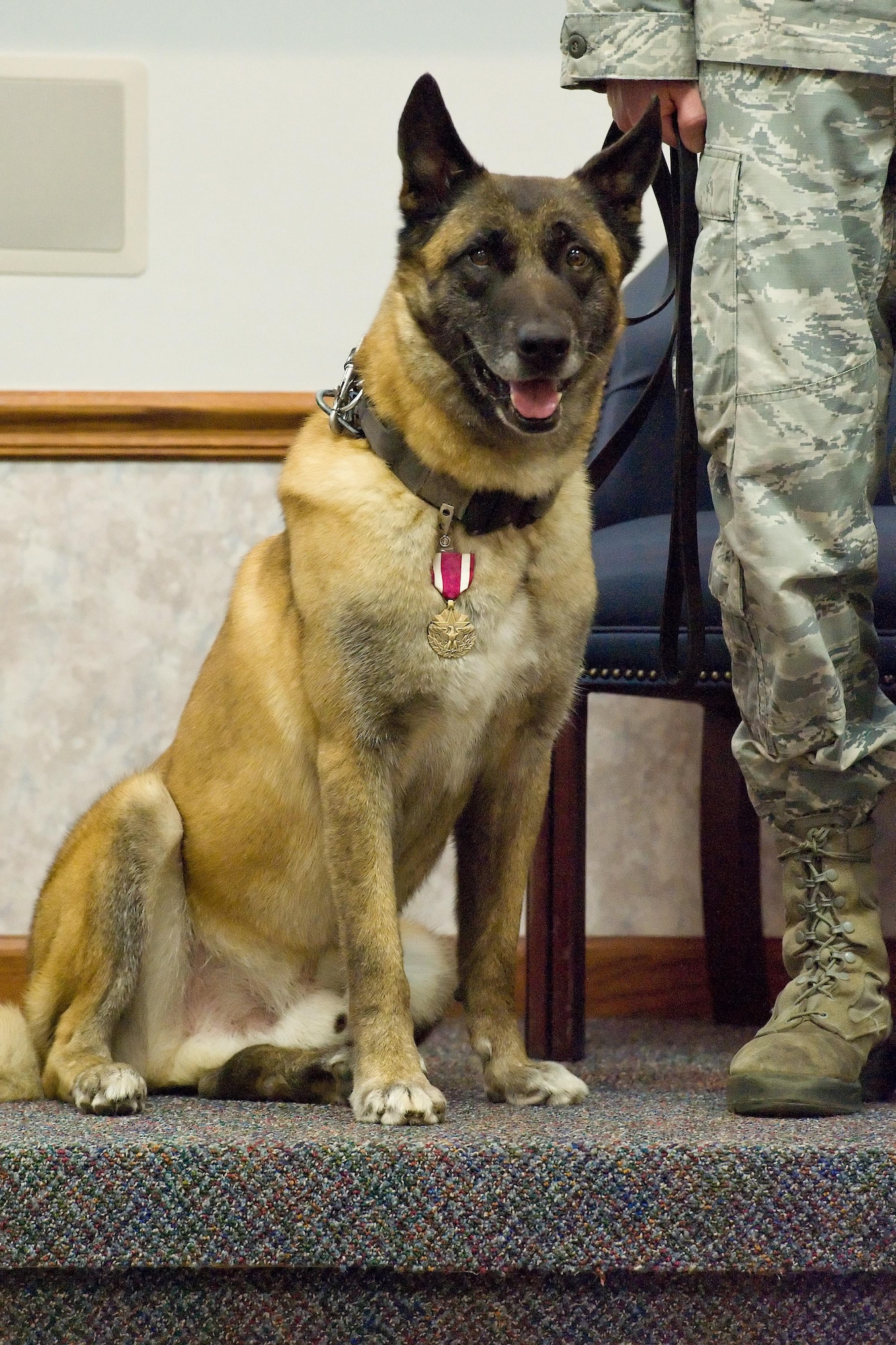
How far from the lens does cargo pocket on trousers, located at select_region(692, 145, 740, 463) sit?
1.31 metres

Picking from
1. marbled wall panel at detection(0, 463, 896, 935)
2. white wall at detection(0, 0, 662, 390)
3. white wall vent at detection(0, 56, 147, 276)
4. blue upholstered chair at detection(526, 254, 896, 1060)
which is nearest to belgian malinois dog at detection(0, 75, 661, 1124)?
blue upholstered chair at detection(526, 254, 896, 1060)

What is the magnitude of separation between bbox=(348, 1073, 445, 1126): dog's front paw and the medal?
1.37 feet

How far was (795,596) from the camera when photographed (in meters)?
1.30

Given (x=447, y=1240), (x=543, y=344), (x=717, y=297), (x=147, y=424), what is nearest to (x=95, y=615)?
(x=147, y=424)

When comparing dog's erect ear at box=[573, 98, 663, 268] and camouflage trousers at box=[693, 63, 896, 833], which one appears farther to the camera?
dog's erect ear at box=[573, 98, 663, 268]

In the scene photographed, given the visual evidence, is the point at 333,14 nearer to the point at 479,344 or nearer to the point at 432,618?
the point at 479,344

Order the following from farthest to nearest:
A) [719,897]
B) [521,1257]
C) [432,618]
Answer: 1. [719,897]
2. [432,618]
3. [521,1257]

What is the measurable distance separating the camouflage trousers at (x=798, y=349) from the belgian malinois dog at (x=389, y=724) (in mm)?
147

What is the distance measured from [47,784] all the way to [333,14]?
140 cm

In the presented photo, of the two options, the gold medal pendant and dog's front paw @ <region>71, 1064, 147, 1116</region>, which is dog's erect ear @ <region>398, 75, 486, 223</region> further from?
dog's front paw @ <region>71, 1064, 147, 1116</region>

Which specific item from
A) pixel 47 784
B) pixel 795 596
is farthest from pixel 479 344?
pixel 47 784

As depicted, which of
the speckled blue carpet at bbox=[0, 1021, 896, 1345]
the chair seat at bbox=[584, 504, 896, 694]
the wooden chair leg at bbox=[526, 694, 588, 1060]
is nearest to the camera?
the speckled blue carpet at bbox=[0, 1021, 896, 1345]

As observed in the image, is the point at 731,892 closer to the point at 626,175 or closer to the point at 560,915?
the point at 560,915

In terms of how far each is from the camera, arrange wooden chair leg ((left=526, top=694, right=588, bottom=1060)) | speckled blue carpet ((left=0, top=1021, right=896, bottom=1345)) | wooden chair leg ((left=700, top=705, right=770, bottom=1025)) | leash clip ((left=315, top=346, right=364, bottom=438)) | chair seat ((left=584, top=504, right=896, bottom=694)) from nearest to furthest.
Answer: speckled blue carpet ((left=0, top=1021, right=896, bottom=1345))
leash clip ((left=315, top=346, right=364, bottom=438))
chair seat ((left=584, top=504, right=896, bottom=694))
wooden chair leg ((left=526, top=694, right=588, bottom=1060))
wooden chair leg ((left=700, top=705, right=770, bottom=1025))
